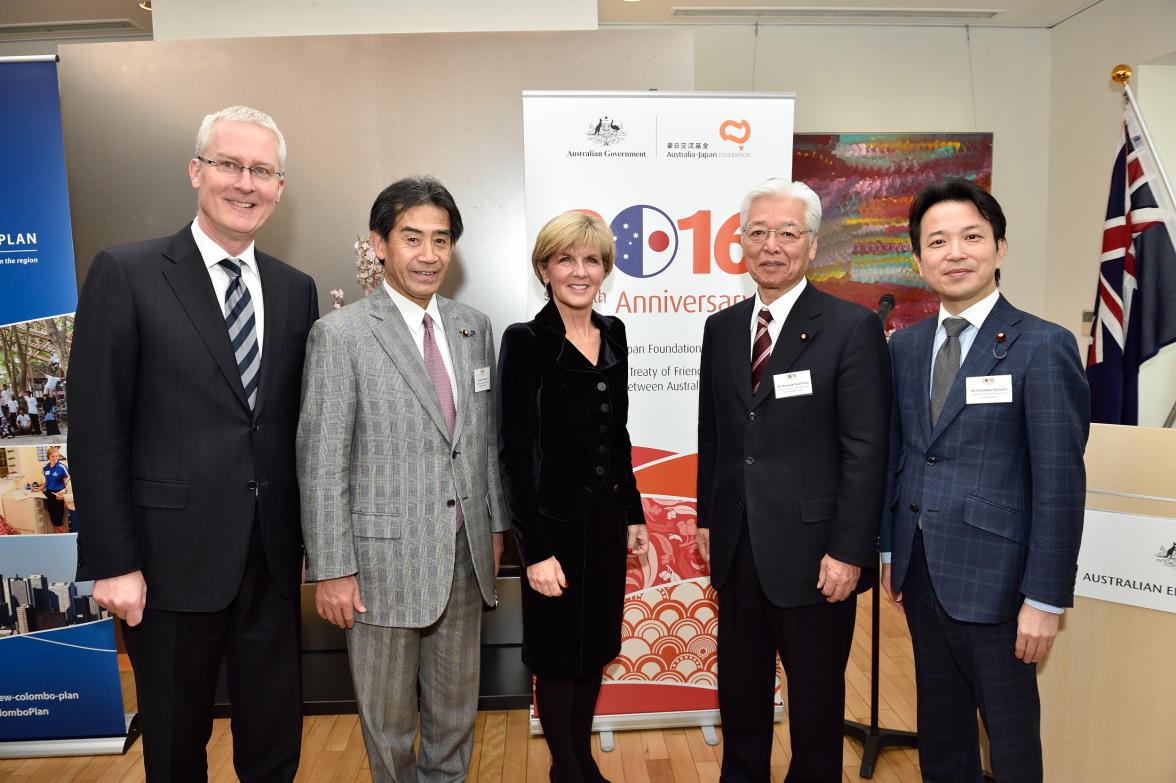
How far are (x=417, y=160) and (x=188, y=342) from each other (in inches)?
83.9

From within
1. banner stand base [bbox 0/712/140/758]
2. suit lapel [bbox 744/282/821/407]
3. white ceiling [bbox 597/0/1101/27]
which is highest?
white ceiling [bbox 597/0/1101/27]

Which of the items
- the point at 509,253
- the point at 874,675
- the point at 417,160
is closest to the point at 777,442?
the point at 874,675

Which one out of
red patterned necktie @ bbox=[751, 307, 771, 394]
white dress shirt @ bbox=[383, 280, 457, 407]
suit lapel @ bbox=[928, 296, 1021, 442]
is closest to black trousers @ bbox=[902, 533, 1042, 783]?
suit lapel @ bbox=[928, 296, 1021, 442]

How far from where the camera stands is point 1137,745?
2.14 metres

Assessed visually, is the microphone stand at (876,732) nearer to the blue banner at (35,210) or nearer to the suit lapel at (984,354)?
the suit lapel at (984,354)

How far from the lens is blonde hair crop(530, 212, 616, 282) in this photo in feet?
6.47

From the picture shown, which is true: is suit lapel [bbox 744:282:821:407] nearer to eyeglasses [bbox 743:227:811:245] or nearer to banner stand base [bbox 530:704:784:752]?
eyeglasses [bbox 743:227:811:245]

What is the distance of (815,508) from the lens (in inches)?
72.6

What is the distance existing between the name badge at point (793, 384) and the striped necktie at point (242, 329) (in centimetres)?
136

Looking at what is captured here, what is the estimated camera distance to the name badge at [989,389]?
1.66 metres

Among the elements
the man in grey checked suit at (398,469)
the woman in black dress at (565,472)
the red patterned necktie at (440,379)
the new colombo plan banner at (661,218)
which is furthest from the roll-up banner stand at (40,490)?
the woman in black dress at (565,472)

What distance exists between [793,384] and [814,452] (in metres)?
0.19

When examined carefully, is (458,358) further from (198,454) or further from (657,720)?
(657,720)

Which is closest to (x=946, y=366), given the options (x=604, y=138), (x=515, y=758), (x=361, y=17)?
(x=604, y=138)
